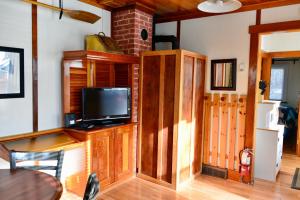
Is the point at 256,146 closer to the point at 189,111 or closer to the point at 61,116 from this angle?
the point at 189,111

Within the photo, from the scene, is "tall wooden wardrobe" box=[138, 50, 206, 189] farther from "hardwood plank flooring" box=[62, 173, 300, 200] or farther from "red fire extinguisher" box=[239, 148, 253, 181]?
"red fire extinguisher" box=[239, 148, 253, 181]

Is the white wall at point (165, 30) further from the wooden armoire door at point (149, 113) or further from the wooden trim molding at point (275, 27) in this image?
the wooden trim molding at point (275, 27)

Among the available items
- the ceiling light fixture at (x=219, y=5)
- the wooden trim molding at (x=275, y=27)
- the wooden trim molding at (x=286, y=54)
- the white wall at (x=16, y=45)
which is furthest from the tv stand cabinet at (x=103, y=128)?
the wooden trim molding at (x=286, y=54)

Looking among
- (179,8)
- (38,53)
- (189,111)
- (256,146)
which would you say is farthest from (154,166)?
(179,8)

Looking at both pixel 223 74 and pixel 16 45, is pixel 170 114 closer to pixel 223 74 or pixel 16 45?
pixel 223 74

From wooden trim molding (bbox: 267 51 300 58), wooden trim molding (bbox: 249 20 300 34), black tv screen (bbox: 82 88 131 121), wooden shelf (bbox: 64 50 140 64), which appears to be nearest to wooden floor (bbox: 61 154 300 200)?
black tv screen (bbox: 82 88 131 121)

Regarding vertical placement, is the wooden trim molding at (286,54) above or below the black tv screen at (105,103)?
above

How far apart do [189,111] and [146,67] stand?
86 cm

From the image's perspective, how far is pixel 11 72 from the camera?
8.11 feet

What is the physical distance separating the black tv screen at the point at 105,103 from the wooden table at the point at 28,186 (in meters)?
1.39

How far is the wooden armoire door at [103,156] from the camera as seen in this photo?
2889 mm

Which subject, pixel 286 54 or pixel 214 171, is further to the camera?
pixel 286 54

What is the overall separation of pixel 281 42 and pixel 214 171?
283cm

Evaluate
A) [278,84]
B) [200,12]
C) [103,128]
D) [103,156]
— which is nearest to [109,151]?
[103,156]
